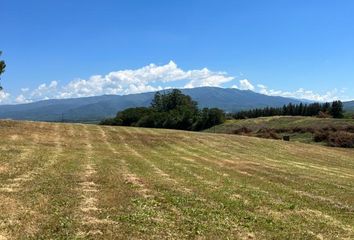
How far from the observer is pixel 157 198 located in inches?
715

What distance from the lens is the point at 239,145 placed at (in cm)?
5147

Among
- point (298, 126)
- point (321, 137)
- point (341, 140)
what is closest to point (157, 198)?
point (341, 140)

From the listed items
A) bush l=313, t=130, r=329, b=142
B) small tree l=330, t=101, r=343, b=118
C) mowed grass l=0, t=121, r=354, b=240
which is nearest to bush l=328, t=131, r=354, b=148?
Answer: bush l=313, t=130, r=329, b=142

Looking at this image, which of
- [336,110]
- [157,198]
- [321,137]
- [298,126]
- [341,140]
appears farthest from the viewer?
[336,110]

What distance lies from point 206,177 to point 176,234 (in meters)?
12.3

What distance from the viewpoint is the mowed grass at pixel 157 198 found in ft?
44.7

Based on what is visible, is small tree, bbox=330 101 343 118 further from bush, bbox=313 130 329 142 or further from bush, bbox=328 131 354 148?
bush, bbox=328 131 354 148

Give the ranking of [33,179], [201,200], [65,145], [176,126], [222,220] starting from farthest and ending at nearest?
[176,126]
[65,145]
[33,179]
[201,200]
[222,220]

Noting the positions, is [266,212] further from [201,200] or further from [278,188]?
[278,188]

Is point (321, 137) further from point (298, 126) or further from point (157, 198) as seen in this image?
point (157, 198)

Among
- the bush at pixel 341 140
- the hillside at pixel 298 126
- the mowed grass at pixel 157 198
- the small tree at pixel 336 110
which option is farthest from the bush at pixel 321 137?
the small tree at pixel 336 110

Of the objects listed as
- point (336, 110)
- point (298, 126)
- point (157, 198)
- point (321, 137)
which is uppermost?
point (336, 110)

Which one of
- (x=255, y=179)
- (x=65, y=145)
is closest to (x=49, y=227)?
(x=255, y=179)

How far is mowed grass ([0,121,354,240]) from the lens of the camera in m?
13.6
